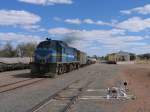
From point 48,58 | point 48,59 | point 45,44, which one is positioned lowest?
point 48,59

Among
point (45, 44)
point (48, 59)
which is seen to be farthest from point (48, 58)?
point (45, 44)

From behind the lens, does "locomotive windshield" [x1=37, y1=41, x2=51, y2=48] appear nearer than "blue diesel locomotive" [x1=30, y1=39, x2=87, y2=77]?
No

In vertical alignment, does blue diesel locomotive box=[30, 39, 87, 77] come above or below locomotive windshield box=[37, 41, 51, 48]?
below

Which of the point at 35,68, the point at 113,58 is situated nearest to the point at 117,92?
the point at 35,68

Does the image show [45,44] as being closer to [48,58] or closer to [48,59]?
[48,58]

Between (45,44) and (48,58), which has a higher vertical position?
(45,44)

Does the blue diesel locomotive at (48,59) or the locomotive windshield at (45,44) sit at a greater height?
the locomotive windshield at (45,44)

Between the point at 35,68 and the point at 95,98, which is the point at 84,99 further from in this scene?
the point at 35,68

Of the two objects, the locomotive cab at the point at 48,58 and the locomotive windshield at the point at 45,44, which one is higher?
the locomotive windshield at the point at 45,44

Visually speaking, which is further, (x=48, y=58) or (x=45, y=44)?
(x=45, y=44)

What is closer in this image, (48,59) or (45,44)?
(48,59)

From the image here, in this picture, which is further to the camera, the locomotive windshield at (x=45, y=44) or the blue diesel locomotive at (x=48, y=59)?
the locomotive windshield at (x=45, y=44)

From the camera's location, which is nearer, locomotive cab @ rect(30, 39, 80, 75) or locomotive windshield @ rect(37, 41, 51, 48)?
locomotive cab @ rect(30, 39, 80, 75)

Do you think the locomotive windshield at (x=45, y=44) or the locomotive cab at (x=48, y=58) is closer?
the locomotive cab at (x=48, y=58)
